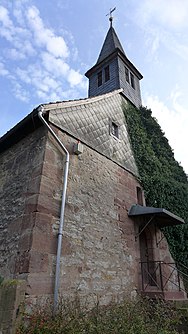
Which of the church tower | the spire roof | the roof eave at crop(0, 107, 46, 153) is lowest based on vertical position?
the roof eave at crop(0, 107, 46, 153)

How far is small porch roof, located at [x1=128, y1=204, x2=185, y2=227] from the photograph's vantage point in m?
6.60

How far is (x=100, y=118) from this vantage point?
7652mm

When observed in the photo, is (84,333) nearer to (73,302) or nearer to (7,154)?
(73,302)

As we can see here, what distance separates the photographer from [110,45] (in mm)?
14570

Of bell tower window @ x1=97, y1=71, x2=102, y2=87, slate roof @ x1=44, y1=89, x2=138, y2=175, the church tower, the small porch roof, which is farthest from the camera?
bell tower window @ x1=97, y1=71, x2=102, y2=87

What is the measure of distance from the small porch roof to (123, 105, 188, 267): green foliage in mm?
734

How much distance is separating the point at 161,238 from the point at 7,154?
17.7 ft

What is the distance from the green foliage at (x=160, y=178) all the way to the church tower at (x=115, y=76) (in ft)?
4.35

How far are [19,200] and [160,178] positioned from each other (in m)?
5.53

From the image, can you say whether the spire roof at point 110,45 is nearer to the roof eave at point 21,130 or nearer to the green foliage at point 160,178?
the green foliage at point 160,178

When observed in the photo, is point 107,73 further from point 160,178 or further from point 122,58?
point 160,178

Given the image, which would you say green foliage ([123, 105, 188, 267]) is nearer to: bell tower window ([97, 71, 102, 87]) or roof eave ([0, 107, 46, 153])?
bell tower window ([97, 71, 102, 87])

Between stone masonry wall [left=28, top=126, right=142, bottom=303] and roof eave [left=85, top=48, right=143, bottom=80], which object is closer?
stone masonry wall [left=28, top=126, right=142, bottom=303]

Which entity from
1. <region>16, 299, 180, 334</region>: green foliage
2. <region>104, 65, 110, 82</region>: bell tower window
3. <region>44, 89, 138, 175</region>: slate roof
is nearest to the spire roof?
<region>104, 65, 110, 82</region>: bell tower window
